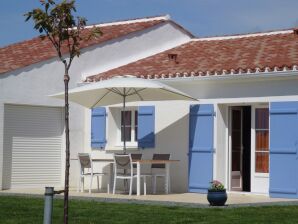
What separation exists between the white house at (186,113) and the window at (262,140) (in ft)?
0.08

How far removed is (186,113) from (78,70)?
3733mm

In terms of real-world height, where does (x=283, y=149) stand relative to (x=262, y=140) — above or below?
below

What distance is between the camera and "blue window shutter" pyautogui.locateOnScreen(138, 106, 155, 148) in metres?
18.2

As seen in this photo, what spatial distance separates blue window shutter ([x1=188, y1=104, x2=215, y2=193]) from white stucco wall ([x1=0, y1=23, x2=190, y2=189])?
12.4 feet

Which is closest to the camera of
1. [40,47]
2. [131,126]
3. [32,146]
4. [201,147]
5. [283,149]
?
[283,149]

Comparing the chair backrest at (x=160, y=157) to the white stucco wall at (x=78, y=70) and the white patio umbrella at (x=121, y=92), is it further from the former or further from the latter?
the white stucco wall at (x=78, y=70)

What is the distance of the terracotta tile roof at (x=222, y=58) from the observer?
55.3ft

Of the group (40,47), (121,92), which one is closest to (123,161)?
(121,92)

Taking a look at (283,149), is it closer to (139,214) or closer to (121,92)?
(121,92)

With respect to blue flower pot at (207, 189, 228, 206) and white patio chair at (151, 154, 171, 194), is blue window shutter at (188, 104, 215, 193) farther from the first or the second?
blue flower pot at (207, 189, 228, 206)

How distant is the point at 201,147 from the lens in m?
17.2

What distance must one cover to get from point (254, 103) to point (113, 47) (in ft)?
17.7

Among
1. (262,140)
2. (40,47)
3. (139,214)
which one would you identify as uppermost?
(40,47)

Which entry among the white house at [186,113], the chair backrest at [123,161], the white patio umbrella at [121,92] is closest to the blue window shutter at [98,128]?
the white house at [186,113]
